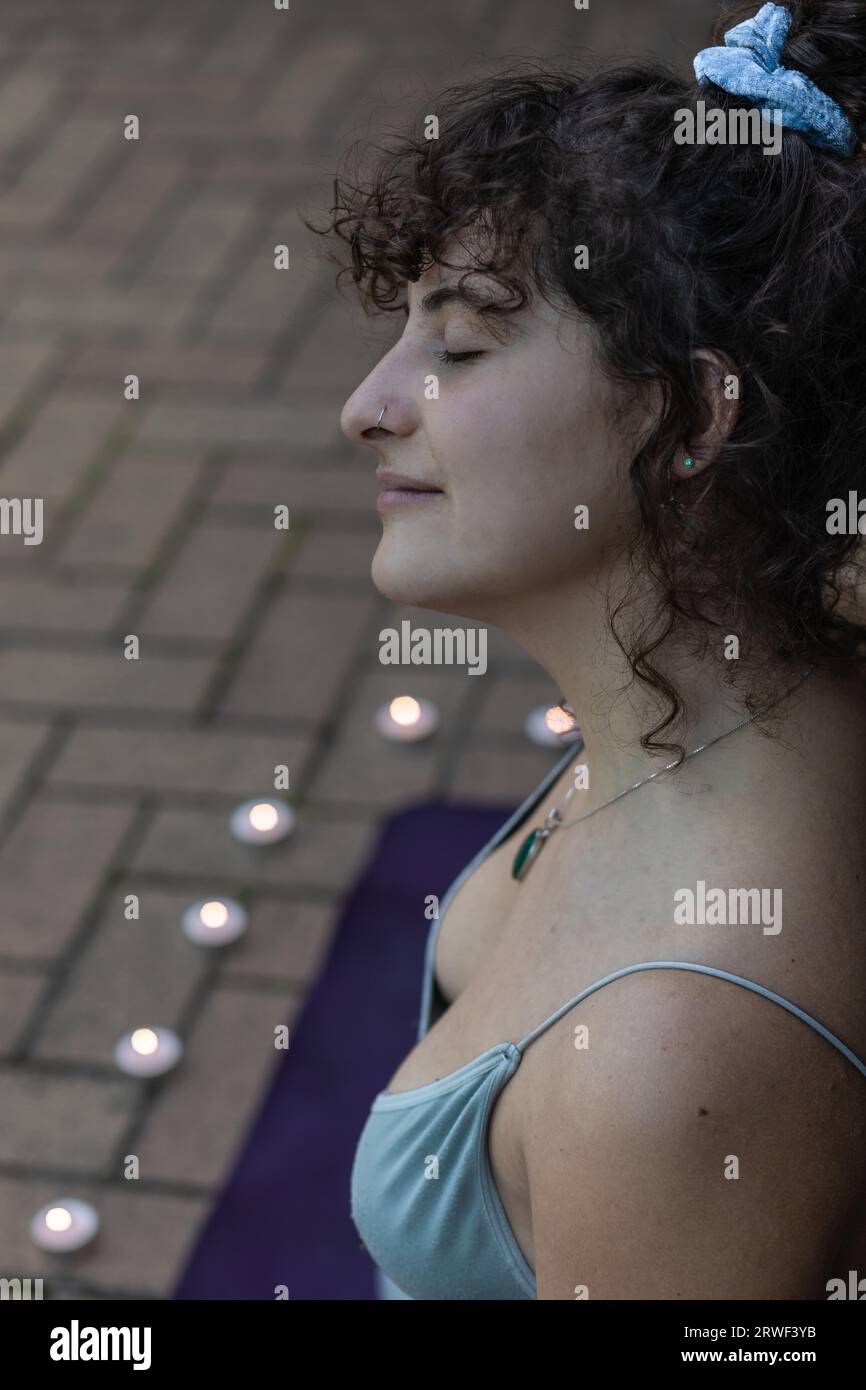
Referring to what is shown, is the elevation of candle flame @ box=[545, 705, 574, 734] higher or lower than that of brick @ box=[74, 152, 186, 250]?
lower

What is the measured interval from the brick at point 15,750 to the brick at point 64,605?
11.6 inches

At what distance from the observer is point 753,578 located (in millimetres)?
1324

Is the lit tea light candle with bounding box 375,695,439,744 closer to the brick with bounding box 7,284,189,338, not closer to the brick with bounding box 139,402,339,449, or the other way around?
the brick with bounding box 139,402,339,449

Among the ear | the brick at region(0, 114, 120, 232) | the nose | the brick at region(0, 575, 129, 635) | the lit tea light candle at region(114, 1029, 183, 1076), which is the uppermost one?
the brick at region(0, 114, 120, 232)

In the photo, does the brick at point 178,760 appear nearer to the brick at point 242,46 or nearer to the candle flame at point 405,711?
the candle flame at point 405,711

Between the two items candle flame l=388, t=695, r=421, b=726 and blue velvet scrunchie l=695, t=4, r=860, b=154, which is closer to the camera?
blue velvet scrunchie l=695, t=4, r=860, b=154

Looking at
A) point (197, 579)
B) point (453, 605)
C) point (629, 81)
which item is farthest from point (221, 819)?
point (629, 81)

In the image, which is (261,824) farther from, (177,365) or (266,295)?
(266,295)

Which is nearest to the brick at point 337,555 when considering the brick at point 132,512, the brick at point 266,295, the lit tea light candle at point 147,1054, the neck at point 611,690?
the brick at point 132,512

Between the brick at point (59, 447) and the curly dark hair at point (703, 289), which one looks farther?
the brick at point (59, 447)

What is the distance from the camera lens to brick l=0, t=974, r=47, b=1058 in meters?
2.55

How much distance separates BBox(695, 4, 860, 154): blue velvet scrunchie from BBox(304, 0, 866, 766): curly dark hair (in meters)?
0.01

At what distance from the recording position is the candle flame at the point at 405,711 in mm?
3109

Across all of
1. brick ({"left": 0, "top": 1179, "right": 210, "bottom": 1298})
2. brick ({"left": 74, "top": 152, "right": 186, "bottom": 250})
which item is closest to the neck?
brick ({"left": 0, "top": 1179, "right": 210, "bottom": 1298})
